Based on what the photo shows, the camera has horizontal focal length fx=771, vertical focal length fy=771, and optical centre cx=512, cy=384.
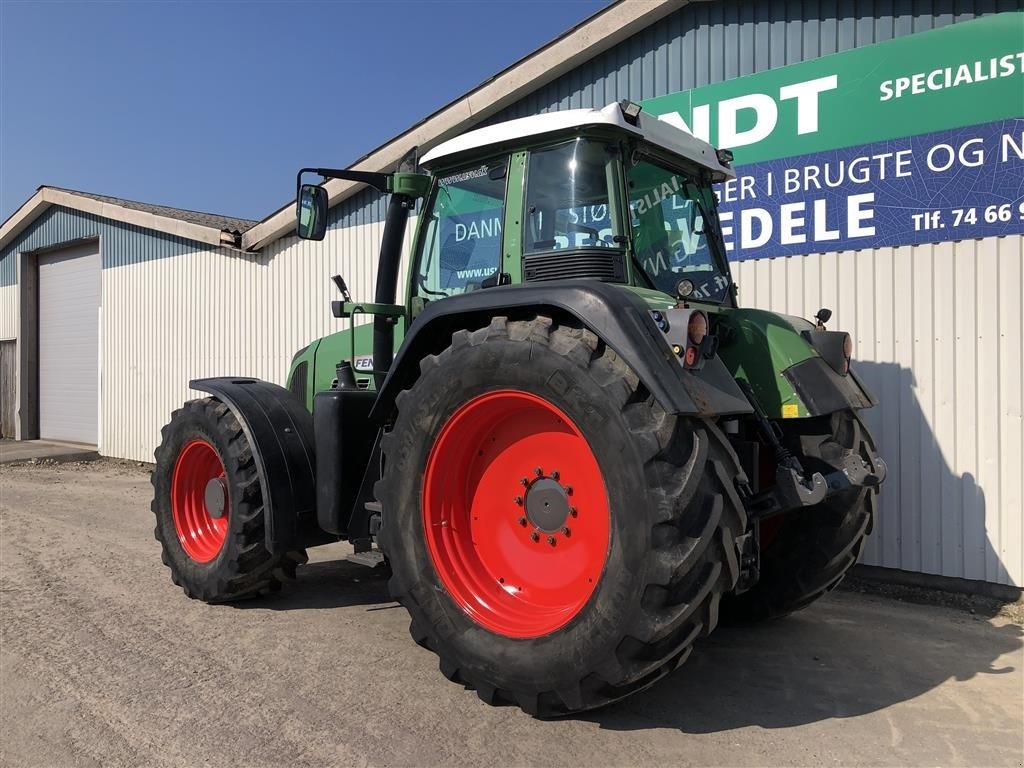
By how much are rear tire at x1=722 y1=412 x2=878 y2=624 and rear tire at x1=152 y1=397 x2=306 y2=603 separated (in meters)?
2.80

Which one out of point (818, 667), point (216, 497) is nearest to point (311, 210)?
point (216, 497)

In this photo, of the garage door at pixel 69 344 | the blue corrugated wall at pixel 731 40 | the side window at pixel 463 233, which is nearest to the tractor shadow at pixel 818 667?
the side window at pixel 463 233

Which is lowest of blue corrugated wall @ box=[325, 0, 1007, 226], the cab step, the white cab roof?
the cab step

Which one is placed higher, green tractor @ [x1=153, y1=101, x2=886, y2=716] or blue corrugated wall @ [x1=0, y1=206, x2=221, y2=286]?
blue corrugated wall @ [x1=0, y1=206, x2=221, y2=286]

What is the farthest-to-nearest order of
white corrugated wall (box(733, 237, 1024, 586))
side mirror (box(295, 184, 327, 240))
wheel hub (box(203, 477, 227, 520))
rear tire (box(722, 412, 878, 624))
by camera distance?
white corrugated wall (box(733, 237, 1024, 586)) → wheel hub (box(203, 477, 227, 520)) → side mirror (box(295, 184, 327, 240)) → rear tire (box(722, 412, 878, 624))

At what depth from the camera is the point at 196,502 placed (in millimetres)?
5273

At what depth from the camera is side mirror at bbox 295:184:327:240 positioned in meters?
4.41

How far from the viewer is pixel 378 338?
15.1 feet

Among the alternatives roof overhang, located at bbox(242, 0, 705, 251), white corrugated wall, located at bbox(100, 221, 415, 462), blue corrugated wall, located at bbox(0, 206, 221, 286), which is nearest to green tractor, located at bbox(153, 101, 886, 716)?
roof overhang, located at bbox(242, 0, 705, 251)

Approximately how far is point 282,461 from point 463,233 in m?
1.73

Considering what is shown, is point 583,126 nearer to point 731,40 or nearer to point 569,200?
point 569,200

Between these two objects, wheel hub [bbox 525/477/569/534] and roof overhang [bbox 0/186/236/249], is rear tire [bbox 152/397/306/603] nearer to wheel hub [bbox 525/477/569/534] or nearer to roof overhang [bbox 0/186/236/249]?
wheel hub [bbox 525/477/569/534]

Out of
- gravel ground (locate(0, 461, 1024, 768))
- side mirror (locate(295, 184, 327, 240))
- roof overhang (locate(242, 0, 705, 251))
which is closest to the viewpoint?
gravel ground (locate(0, 461, 1024, 768))

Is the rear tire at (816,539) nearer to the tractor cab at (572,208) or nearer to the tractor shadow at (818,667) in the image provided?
the tractor shadow at (818,667)
